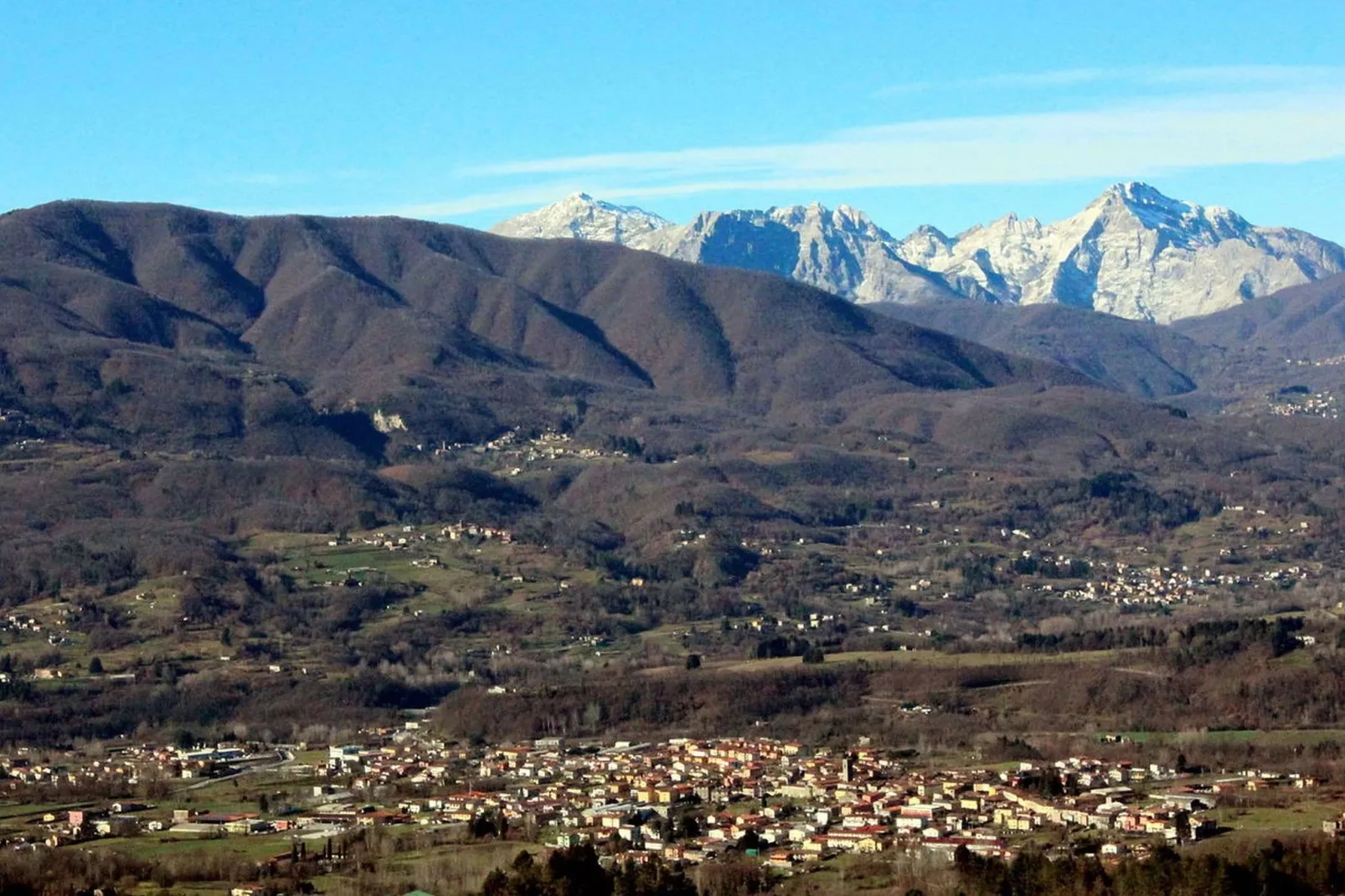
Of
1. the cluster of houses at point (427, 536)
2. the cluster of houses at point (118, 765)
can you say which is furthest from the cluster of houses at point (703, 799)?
the cluster of houses at point (427, 536)

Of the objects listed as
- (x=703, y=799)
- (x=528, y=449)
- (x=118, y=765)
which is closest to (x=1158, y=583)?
(x=528, y=449)

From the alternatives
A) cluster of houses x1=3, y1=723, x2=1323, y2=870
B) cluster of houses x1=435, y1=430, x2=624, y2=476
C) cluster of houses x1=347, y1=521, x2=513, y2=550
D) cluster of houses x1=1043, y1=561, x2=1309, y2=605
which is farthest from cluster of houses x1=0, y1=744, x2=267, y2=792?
cluster of houses x1=435, y1=430, x2=624, y2=476

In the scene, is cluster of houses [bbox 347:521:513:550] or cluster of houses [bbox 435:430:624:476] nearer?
cluster of houses [bbox 347:521:513:550]

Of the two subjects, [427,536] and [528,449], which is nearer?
[427,536]

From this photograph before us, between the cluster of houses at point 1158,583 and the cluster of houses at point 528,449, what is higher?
the cluster of houses at point 528,449

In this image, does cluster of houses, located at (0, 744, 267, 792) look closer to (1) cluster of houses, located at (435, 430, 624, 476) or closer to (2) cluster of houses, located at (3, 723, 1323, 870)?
(2) cluster of houses, located at (3, 723, 1323, 870)

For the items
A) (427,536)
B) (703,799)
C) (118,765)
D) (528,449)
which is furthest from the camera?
(528,449)

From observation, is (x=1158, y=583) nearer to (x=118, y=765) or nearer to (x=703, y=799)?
(x=118, y=765)

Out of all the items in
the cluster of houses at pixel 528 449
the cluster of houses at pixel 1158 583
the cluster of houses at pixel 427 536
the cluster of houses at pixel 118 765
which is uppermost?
the cluster of houses at pixel 528 449

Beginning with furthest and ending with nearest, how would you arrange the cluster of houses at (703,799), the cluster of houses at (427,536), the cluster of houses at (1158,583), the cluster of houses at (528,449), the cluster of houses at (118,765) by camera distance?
the cluster of houses at (528,449) → the cluster of houses at (427,536) → the cluster of houses at (1158,583) → the cluster of houses at (118,765) → the cluster of houses at (703,799)

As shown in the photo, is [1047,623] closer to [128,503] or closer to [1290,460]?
[128,503]

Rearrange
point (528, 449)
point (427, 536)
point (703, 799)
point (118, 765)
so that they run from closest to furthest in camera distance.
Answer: point (703, 799) < point (118, 765) < point (427, 536) < point (528, 449)

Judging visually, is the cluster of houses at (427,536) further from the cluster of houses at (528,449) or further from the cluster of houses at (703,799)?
the cluster of houses at (703,799)

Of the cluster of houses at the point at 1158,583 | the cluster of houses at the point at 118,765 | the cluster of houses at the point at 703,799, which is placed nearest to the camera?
the cluster of houses at the point at 703,799
